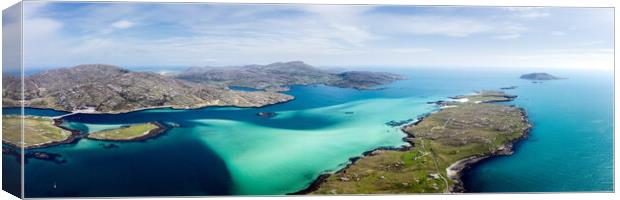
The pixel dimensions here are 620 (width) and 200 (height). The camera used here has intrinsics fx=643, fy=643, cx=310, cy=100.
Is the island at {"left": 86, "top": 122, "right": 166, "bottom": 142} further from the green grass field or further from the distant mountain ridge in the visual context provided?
the distant mountain ridge

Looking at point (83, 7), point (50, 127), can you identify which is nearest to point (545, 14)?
point (83, 7)

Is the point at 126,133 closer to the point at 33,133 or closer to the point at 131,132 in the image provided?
the point at 131,132

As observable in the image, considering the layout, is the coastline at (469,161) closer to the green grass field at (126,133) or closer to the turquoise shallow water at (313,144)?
the turquoise shallow water at (313,144)

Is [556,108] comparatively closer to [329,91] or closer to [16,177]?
[329,91]

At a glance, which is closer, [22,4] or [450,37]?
[22,4]

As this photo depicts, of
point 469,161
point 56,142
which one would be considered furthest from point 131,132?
point 469,161

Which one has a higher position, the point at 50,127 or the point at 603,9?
the point at 603,9

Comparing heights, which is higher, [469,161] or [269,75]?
[269,75]
